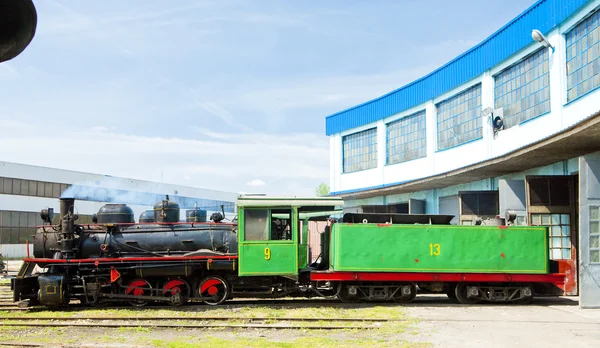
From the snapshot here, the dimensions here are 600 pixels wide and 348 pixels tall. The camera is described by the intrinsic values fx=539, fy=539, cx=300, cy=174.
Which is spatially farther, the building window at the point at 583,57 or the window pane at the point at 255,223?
the building window at the point at 583,57

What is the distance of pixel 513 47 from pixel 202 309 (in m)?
12.3

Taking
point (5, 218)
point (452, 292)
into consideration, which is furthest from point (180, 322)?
point (5, 218)

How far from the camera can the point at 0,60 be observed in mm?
1477

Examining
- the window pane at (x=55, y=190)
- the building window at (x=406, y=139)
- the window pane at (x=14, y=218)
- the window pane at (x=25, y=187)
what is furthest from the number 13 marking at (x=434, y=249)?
the window pane at (x=55, y=190)

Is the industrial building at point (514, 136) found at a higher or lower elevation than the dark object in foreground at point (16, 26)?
higher

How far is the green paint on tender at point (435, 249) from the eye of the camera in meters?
12.2

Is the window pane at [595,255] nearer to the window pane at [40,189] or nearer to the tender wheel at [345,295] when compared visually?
the tender wheel at [345,295]

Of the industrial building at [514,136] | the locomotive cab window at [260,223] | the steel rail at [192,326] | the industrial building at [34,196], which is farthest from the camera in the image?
the industrial building at [34,196]

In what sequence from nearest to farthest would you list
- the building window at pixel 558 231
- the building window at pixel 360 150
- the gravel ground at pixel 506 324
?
the gravel ground at pixel 506 324 → the building window at pixel 558 231 → the building window at pixel 360 150

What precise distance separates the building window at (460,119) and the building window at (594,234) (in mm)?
7093

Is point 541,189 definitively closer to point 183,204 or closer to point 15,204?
point 15,204

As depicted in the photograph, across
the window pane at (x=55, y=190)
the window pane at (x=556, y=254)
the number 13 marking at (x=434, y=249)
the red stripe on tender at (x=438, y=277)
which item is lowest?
the red stripe on tender at (x=438, y=277)

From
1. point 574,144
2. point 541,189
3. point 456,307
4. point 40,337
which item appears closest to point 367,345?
point 456,307

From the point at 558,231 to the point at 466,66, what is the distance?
803cm
